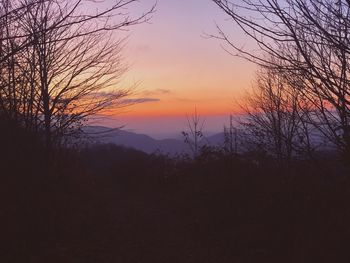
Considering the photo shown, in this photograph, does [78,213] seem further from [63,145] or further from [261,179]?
[63,145]

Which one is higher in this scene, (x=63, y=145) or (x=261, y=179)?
(x=63, y=145)

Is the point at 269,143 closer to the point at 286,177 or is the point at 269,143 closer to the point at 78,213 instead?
the point at 286,177

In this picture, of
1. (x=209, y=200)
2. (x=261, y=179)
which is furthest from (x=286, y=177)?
(x=209, y=200)

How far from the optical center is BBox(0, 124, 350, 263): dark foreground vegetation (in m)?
7.90

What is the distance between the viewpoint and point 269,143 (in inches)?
607

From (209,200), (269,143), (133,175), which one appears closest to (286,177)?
(209,200)

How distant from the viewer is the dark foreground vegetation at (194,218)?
7898 mm

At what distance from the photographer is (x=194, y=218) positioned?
11508 millimetres

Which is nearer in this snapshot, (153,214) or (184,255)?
(184,255)

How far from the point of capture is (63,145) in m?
15.6

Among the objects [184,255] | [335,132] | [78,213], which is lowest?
[184,255]

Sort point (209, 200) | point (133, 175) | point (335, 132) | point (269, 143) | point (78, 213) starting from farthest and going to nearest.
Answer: point (133, 175) < point (269, 143) < point (209, 200) < point (78, 213) < point (335, 132)

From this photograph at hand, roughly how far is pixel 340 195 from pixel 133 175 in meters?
15.2

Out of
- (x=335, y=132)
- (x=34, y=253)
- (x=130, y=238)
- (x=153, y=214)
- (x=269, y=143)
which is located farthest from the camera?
(x=269, y=143)
